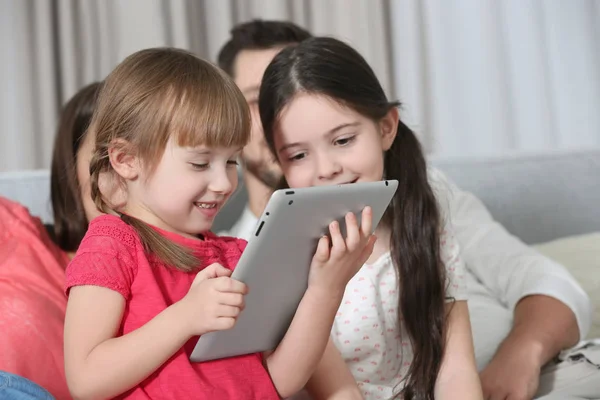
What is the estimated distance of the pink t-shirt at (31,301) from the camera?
4.27 ft

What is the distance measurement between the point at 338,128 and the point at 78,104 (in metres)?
0.64

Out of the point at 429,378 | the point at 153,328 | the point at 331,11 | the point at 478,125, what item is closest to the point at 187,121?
the point at 153,328

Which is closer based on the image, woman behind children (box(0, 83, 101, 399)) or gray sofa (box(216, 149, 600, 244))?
woman behind children (box(0, 83, 101, 399))

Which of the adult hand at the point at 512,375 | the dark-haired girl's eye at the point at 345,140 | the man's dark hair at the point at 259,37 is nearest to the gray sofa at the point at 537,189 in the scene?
the man's dark hair at the point at 259,37

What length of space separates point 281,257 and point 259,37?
3.30 ft

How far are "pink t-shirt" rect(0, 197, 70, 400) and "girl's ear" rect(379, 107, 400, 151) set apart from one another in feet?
2.13

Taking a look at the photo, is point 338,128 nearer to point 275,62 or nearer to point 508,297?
point 275,62

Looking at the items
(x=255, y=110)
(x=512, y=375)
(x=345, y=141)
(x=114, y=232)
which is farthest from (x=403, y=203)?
(x=114, y=232)

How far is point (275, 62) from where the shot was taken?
1415 mm

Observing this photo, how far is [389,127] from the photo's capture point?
1.45 m

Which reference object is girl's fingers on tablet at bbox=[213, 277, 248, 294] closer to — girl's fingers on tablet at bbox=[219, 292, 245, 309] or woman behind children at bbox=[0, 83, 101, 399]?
girl's fingers on tablet at bbox=[219, 292, 245, 309]

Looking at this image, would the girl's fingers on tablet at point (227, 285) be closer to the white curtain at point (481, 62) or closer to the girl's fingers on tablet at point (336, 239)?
the girl's fingers on tablet at point (336, 239)

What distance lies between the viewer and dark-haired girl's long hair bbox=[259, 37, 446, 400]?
4.45ft

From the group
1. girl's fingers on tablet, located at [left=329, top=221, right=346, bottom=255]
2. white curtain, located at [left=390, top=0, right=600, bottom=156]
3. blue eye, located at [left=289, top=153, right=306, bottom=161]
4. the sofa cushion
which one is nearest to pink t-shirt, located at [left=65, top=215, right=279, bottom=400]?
girl's fingers on tablet, located at [left=329, top=221, right=346, bottom=255]
